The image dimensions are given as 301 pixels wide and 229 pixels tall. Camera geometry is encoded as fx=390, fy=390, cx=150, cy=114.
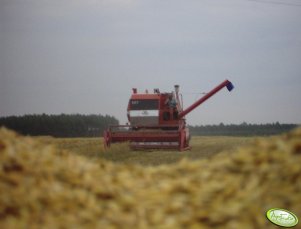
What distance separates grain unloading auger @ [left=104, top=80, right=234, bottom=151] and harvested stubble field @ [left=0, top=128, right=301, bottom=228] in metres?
10.1

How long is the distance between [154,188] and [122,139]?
1120 cm

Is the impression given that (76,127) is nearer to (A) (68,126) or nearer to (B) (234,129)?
(A) (68,126)

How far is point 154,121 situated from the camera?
51.1 feet

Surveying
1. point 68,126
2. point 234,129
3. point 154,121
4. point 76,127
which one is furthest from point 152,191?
point 234,129

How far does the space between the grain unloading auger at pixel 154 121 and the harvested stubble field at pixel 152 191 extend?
10.1m

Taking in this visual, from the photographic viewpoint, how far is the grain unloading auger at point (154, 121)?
14.3 m

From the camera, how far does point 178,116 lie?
1608 centimetres

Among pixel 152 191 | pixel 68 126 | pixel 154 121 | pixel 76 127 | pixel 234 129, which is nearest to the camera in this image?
pixel 152 191

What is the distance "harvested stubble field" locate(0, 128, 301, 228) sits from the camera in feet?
10.9

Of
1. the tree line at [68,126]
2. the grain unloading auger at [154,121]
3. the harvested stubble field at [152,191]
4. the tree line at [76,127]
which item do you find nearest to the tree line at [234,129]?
the tree line at [76,127]

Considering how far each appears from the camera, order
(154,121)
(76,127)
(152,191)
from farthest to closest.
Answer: (76,127) < (154,121) < (152,191)

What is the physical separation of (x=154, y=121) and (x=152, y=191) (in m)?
11.9

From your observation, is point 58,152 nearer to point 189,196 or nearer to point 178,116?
point 189,196

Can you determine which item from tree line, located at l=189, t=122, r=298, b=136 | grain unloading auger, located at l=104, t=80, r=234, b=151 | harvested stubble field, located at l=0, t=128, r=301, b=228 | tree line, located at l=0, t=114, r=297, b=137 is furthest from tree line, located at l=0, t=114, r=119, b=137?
harvested stubble field, located at l=0, t=128, r=301, b=228
